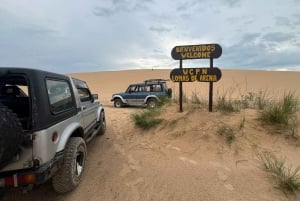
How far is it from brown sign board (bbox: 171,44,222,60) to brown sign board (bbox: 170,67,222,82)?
393 millimetres

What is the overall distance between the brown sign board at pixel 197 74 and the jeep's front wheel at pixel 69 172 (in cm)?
451

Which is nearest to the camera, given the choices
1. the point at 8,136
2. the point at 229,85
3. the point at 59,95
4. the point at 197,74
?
the point at 8,136

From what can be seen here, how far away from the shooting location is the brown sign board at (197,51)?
7215 mm

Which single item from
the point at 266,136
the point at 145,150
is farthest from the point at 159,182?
the point at 266,136

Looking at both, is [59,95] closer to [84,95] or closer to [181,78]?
[84,95]

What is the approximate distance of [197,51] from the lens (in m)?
7.44

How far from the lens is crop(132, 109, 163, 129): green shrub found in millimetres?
6884

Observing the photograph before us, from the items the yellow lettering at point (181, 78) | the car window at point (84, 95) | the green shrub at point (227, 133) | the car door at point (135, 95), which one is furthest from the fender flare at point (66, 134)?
the car door at point (135, 95)

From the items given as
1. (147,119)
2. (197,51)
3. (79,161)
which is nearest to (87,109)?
(79,161)

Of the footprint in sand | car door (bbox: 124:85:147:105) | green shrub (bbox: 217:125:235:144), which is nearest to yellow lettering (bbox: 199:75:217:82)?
green shrub (bbox: 217:125:235:144)

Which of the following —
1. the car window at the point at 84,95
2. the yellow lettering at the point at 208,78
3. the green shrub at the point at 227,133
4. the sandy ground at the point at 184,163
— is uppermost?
the yellow lettering at the point at 208,78

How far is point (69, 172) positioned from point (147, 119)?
3714 mm

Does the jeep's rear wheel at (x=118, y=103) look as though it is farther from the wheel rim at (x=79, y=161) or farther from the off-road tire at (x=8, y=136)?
the off-road tire at (x=8, y=136)

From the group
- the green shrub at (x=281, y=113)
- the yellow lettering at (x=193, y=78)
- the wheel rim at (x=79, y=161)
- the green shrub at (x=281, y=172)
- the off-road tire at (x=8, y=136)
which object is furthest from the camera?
the yellow lettering at (x=193, y=78)
